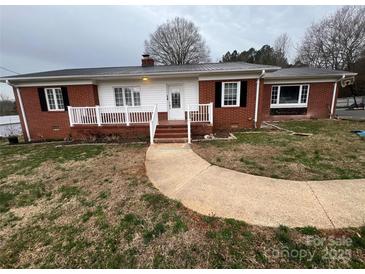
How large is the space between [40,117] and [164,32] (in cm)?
2667

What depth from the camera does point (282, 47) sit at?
3322 centimetres

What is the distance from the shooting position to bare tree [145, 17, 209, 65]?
99.6 ft

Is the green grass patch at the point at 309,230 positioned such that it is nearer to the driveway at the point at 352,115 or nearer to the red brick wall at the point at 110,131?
the red brick wall at the point at 110,131

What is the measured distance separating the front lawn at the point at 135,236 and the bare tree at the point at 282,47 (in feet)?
121

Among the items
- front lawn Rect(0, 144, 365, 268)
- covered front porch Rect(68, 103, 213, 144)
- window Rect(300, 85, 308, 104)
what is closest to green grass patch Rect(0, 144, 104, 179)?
covered front porch Rect(68, 103, 213, 144)

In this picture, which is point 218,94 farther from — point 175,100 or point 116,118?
point 116,118

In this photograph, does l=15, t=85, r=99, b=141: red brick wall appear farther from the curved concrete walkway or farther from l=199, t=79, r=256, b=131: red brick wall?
the curved concrete walkway

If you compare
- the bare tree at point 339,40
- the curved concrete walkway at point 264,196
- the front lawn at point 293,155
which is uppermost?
the bare tree at point 339,40

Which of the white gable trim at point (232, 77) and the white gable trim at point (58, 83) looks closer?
the white gable trim at point (232, 77)

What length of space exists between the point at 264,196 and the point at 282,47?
126ft

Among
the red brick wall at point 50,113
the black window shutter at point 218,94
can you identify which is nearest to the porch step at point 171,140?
the black window shutter at point 218,94

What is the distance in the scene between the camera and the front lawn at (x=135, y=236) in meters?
2.11

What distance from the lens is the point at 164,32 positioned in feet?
100

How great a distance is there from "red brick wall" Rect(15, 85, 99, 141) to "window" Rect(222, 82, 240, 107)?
6.81 m
